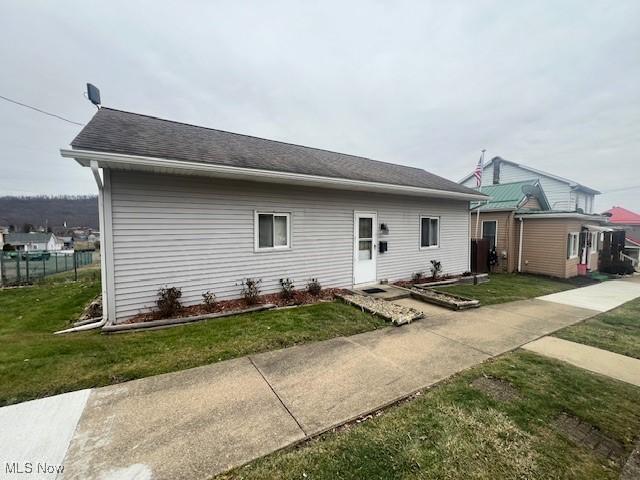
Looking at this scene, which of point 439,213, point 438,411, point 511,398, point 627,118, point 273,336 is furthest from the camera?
point 627,118

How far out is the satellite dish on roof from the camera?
664 cm

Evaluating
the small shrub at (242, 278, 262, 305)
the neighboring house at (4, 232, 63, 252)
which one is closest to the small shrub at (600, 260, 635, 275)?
the small shrub at (242, 278, 262, 305)

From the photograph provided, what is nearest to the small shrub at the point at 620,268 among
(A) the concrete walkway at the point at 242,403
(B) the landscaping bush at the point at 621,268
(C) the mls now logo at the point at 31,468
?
(B) the landscaping bush at the point at 621,268

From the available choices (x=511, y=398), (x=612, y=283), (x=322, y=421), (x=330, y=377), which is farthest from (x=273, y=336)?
(x=612, y=283)

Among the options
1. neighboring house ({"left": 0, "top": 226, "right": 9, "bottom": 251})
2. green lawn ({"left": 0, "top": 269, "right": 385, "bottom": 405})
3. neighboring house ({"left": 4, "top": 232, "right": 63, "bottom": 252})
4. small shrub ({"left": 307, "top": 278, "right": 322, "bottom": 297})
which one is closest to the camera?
green lawn ({"left": 0, "top": 269, "right": 385, "bottom": 405})

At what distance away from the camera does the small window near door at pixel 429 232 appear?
9.38 meters

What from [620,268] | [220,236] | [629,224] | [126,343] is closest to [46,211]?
[220,236]

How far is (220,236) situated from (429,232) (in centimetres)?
735

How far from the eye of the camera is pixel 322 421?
2328mm

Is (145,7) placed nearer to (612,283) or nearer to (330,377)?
(330,377)

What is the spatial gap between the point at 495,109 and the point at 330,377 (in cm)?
1707

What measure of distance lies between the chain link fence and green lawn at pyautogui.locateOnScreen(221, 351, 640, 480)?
12669mm

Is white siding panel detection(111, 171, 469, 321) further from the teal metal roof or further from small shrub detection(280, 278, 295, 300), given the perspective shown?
the teal metal roof

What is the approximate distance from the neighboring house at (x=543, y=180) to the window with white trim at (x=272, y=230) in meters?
20.7
